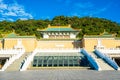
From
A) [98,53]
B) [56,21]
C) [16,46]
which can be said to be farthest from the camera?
[56,21]

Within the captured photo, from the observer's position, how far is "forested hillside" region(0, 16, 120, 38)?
68.7 m

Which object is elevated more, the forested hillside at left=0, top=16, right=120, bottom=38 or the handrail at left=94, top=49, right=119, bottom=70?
the forested hillside at left=0, top=16, right=120, bottom=38

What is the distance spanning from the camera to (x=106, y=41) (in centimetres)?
3878

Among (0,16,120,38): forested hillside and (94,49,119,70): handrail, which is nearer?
(94,49,119,70): handrail

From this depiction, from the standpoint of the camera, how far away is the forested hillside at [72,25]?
2704 inches

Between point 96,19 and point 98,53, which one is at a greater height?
point 96,19

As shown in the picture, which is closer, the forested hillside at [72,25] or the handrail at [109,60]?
the handrail at [109,60]

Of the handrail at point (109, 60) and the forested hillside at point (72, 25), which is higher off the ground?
the forested hillside at point (72, 25)

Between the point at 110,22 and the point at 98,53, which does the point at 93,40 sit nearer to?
the point at 98,53

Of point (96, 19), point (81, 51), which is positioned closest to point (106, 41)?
point (81, 51)

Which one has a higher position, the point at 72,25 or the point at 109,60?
the point at 72,25

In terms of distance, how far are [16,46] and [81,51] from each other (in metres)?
12.7

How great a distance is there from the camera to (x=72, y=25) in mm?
76125

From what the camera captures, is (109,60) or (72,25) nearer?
(109,60)
